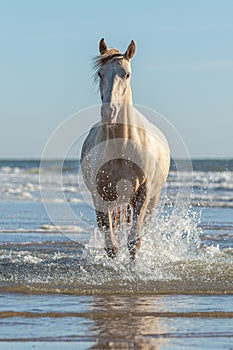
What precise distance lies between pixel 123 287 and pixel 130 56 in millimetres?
2341

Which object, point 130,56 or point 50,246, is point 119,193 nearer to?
point 130,56

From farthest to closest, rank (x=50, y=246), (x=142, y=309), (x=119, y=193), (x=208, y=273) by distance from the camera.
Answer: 1. (x=50, y=246)
2. (x=119, y=193)
3. (x=208, y=273)
4. (x=142, y=309)

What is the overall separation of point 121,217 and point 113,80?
207cm

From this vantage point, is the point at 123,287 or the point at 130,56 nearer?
the point at 123,287

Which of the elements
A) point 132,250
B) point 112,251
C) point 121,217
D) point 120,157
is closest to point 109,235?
point 112,251

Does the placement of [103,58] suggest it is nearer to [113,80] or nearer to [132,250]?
[113,80]

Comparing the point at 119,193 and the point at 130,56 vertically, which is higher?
the point at 130,56

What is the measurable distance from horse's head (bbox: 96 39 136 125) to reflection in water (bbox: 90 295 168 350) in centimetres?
185

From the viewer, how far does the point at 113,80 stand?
7.12 meters

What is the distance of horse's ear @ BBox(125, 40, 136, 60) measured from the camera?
7.54m

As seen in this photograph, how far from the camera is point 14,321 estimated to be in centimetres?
506

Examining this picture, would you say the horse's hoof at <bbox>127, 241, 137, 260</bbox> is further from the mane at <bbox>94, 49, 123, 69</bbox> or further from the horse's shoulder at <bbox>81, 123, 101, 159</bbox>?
the mane at <bbox>94, 49, 123, 69</bbox>

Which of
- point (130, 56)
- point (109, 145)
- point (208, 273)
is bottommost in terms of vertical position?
point (208, 273)

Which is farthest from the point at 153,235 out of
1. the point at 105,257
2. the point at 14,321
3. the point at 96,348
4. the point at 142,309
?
the point at 96,348
